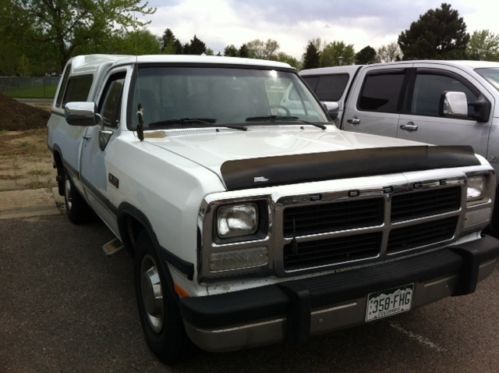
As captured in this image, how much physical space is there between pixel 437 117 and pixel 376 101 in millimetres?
1095

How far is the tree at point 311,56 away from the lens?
267 ft

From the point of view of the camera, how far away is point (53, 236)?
218 inches

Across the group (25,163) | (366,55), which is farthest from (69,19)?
(366,55)

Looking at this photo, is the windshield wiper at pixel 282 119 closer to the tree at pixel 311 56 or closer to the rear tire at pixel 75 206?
the rear tire at pixel 75 206

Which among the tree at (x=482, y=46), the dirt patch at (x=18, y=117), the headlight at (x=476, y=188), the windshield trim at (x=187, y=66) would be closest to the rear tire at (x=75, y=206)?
the windshield trim at (x=187, y=66)

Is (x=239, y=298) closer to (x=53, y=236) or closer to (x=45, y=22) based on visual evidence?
(x=53, y=236)

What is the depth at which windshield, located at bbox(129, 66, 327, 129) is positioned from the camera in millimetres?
3670

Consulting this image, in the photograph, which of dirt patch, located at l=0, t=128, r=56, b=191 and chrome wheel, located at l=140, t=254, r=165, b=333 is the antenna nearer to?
chrome wheel, located at l=140, t=254, r=165, b=333

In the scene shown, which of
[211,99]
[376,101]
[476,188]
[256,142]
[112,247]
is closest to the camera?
[476,188]

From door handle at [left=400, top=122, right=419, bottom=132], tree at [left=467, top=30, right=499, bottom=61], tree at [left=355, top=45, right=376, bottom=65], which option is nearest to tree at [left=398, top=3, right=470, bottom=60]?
tree at [left=467, top=30, right=499, bottom=61]

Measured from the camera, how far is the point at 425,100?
610 centimetres

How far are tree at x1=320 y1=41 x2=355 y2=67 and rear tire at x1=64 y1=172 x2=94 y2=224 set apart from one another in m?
76.9

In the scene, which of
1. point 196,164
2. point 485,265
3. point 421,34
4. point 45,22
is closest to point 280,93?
point 196,164

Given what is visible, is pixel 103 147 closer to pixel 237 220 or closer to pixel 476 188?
pixel 237 220
